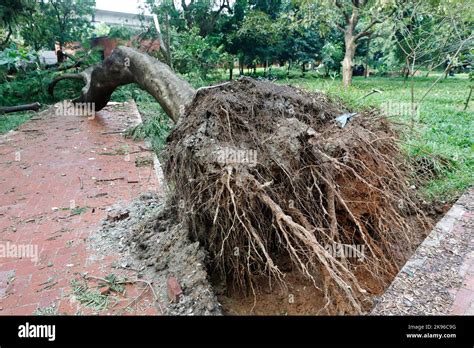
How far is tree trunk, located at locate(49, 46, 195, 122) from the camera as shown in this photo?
13.3ft

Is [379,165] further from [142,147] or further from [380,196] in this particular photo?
[142,147]

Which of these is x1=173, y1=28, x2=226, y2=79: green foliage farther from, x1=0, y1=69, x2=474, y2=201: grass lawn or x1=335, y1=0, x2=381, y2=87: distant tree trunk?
x1=335, y1=0, x2=381, y2=87: distant tree trunk

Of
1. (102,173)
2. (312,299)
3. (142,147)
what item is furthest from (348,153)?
(142,147)

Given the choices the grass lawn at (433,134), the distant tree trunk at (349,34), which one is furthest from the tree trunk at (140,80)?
the distant tree trunk at (349,34)

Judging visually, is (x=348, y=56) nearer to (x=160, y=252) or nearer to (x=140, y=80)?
(x=140, y=80)

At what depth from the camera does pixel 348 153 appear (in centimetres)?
258

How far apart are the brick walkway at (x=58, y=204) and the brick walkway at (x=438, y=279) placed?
1.74 meters

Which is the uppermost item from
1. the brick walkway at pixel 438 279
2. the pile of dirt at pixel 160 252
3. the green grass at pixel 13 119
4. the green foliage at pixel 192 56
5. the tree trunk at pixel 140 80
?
the green foliage at pixel 192 56

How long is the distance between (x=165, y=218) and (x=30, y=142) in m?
5.14

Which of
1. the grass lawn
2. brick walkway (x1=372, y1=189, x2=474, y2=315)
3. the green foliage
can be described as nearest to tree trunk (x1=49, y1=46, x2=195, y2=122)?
the grass lawn

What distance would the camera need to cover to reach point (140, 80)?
5.17 meters

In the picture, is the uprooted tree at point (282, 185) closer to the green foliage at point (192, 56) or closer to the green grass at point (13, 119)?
the green grass at point (13, 119)

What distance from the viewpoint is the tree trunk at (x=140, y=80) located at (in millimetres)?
4047

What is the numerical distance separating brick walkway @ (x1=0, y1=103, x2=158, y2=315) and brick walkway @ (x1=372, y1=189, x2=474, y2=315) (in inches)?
68.5
